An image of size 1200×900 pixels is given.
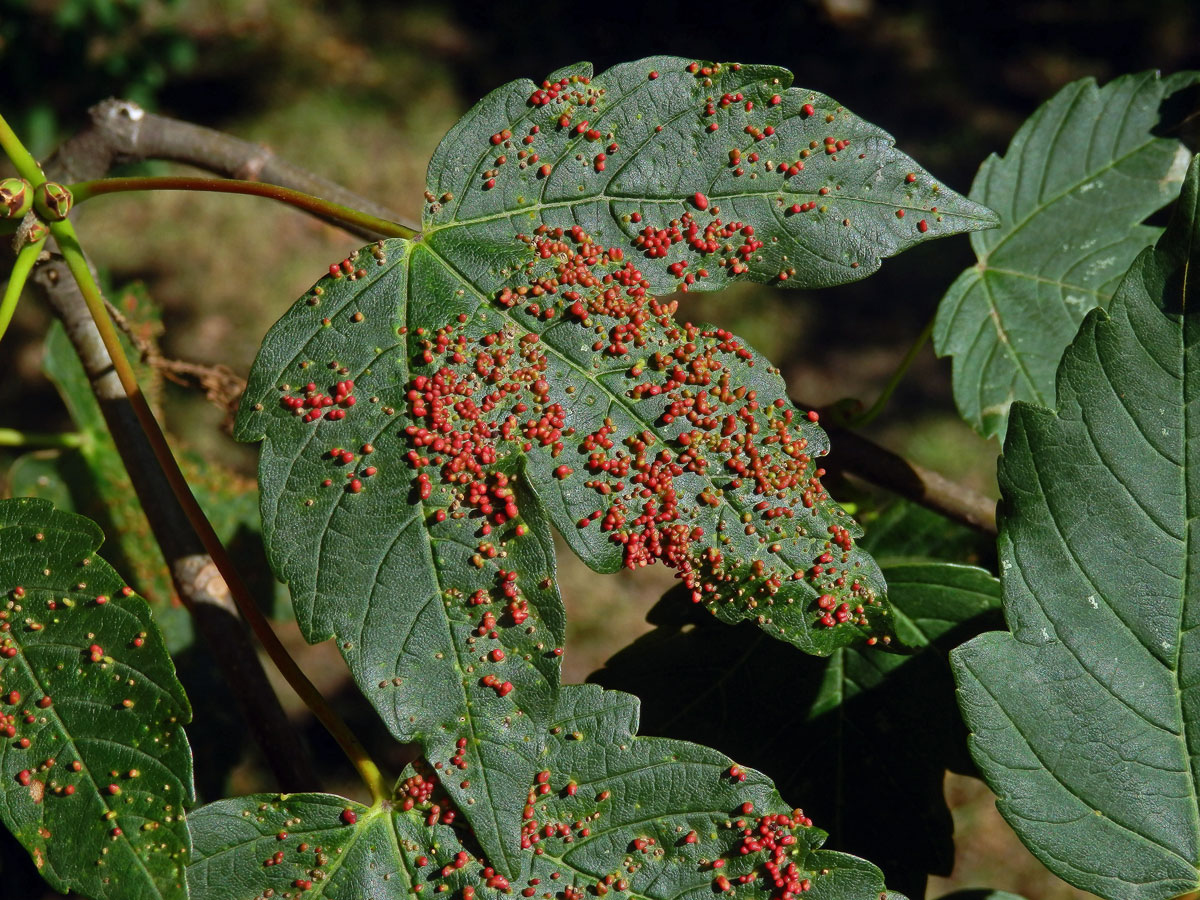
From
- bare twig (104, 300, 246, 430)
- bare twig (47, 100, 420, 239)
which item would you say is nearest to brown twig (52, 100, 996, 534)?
bare twig (47, 100, 420, 239)

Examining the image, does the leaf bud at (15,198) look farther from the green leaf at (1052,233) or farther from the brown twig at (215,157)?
the green leaf at (1052,233)

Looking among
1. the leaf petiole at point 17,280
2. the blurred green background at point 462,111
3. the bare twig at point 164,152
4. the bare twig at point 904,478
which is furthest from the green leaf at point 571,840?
the blurred green background at point 462,111

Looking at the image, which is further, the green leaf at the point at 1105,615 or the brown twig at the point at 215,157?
the brown twig at the point at 215,157

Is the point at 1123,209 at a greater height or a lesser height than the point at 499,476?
greater

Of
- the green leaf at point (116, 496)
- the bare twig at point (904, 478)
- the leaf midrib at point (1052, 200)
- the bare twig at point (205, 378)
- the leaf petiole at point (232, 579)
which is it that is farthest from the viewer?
the green leaf at point (116, 496)

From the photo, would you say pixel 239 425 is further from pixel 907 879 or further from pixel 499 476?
pixel 907 879

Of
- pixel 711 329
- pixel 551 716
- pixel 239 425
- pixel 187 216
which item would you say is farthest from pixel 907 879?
pixel 187 216

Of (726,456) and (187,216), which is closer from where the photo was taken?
(726,456)
